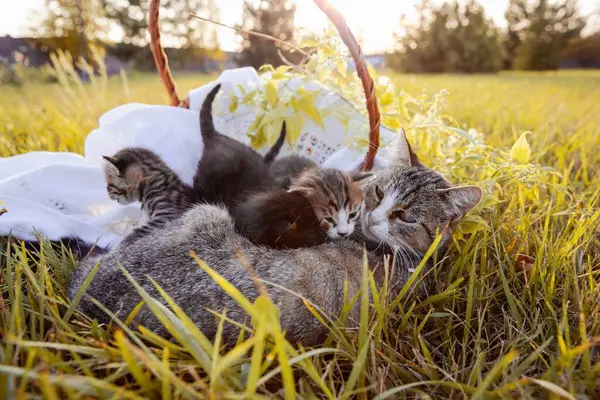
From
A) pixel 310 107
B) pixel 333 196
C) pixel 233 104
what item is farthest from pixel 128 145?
pixel 333 196

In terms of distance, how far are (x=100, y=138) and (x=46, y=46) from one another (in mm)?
19804

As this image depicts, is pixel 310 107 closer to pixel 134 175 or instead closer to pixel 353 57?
pixel 353 57

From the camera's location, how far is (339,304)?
1.22 meters

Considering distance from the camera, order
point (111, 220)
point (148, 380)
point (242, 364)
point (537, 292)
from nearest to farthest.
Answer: point (148, 380) → point (242, 364) → point (537, 292) → point (111, 220)

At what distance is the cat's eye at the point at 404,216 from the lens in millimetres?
1701

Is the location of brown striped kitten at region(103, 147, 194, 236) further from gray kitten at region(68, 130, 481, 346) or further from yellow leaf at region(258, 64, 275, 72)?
yellow leaf at region(258, 64, 275, 72)

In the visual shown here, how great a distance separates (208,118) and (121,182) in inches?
23.4

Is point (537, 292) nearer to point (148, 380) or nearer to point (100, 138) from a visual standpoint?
point (148, 380)

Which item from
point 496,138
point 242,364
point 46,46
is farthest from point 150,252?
point 46,46

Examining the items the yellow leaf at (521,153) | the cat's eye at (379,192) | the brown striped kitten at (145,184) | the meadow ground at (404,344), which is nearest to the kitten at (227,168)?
the brown striped kitten at (145,184)

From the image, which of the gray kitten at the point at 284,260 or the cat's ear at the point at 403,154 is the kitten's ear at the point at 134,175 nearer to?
the gray kitten at the point at 284,260

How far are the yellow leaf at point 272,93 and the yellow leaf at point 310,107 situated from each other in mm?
147

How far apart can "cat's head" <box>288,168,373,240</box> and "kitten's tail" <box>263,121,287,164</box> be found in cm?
42

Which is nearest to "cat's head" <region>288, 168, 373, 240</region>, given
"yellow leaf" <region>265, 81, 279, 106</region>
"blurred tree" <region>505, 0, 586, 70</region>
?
"yellow leaf" <region>265, 81, 279, 106</region>
